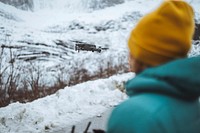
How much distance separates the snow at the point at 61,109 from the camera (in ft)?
19.2

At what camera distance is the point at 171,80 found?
1613mm

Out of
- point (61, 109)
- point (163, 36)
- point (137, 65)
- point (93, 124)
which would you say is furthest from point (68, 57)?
point (163, 36)

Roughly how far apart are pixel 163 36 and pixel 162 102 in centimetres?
29

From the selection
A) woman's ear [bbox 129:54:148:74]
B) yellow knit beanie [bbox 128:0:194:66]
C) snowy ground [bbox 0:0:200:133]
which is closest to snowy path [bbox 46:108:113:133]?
snowy ground [bbox 0:0:200:133]

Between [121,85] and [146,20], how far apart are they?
23.0 ft

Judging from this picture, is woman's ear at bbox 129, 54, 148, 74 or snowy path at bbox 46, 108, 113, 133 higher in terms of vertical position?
woman's ear at bbox 129, 54, 148, 74

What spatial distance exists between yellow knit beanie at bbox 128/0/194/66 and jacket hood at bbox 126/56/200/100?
0.22ft

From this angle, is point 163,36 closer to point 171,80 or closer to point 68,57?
point 171,80

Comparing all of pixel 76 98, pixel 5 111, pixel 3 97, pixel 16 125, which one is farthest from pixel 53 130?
pixel 3 97

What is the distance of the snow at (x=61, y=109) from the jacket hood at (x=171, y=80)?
4225 mm

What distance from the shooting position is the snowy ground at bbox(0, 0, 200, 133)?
6133mm

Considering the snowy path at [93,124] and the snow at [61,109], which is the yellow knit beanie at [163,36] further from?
the snow at [61,109]

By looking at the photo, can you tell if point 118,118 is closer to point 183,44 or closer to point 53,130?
point 183,44

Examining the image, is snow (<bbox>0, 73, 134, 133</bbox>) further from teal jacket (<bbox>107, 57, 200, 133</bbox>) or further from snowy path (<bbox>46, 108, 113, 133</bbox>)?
teal jacket (<bbox>107, 57, 200, 133</bbox>)
